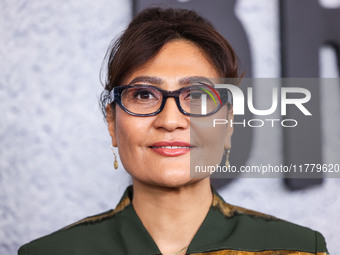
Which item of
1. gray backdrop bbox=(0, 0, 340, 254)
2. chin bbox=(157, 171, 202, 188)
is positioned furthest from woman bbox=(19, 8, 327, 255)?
gray backdrop bbox=(0, 0, 340, 254)

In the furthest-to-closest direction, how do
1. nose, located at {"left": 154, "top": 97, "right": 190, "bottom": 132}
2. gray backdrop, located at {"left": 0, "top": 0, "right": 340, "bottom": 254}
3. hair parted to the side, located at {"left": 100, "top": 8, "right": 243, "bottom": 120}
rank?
1. gray backdrop, located at {"left": 0, "top": 0, "right": 340, "bottom": 254}
2. hair parted to the side, located at {"left": 100, "top": 8, "right": 243, "bottom": 120}
3. nose, located at {"left": 154, "top": 97, "right": 190, "bottom": 132}

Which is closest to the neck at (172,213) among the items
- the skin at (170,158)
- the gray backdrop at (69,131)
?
the skin at (170,158)

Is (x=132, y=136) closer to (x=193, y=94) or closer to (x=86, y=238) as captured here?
(x=193, y=94)

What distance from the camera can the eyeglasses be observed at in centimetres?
125

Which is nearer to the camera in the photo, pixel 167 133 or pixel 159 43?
pixel 167 133

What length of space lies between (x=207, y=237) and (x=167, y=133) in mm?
319

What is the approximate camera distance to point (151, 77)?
127cm

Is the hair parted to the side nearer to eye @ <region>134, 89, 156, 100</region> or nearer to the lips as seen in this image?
eye @ <region>134, 89, 156, 100</region>

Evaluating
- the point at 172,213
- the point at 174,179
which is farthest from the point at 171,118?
the point at 172,213

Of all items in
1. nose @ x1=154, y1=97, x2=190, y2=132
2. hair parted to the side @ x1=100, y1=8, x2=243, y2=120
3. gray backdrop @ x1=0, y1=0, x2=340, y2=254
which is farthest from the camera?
gray backdrop @ x1=0, y1=0, x2=340, y2=254

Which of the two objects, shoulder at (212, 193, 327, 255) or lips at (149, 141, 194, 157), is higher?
lips at (149, 141, 194, 157)

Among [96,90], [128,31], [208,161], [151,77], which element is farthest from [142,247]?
[96,90]

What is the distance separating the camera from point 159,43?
1326mm

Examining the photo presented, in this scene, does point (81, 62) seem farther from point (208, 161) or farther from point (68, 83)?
point (208, 161)
